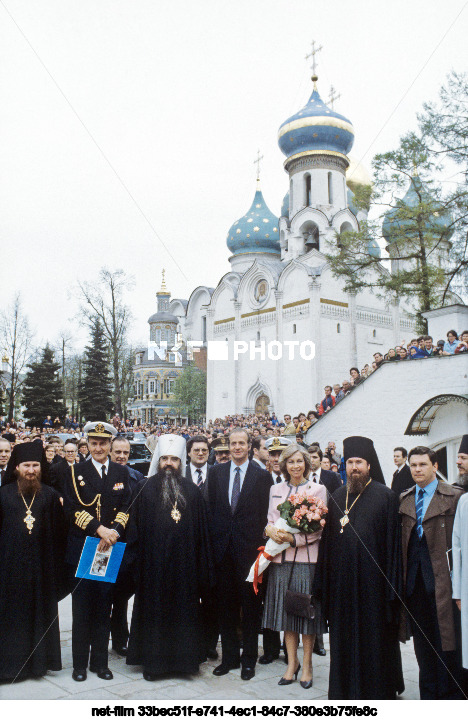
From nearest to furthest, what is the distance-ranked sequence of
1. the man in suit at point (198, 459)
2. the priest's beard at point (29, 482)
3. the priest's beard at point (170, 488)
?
1. the priest's beard at point (29, 482)
2. the priest's beard at point (170, 488)
3. the man in suit at point (198, 459)

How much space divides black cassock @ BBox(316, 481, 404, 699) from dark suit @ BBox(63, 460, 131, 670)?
176 cm

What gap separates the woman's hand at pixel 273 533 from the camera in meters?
4.84

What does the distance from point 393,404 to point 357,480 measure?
11.9m

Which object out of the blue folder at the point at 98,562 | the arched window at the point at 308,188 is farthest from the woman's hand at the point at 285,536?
the arched window at the point at 308,188

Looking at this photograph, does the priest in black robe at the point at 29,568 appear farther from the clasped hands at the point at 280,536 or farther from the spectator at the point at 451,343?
the spectator at the point at 451,343

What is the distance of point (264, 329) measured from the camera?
119 ft

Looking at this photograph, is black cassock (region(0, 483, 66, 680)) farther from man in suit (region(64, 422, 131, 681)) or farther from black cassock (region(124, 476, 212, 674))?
black cassock (region(124, 476, 212, 674))

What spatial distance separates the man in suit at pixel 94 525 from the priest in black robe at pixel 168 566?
0.20 m

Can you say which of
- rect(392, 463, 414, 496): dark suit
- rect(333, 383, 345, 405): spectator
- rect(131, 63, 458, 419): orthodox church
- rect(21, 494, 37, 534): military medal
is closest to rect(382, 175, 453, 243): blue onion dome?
rect(333, 383, 345, 405): spectator

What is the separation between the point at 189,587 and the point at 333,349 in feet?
94.0

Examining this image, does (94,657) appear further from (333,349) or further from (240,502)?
(333,349)

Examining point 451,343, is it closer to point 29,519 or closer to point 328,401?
point 328,401

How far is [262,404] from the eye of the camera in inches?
1419
